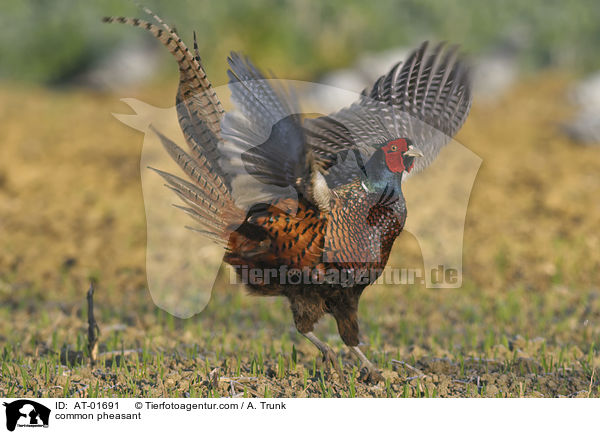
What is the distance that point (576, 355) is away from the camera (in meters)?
4.05

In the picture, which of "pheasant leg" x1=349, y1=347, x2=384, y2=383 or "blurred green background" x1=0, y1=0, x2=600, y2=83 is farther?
"blurred green background" x1=0, y1=0, x2=600, y2=83

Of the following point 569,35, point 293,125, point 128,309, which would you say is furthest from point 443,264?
point 569,35

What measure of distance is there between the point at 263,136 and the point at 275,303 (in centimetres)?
280

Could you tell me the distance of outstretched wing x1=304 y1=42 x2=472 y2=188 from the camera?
3.48 m

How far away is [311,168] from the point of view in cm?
277

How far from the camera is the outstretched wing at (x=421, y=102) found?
3.48 meters

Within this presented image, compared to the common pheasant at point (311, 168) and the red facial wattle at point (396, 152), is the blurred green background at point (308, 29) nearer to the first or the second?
the common pheasant at point (311, 168)

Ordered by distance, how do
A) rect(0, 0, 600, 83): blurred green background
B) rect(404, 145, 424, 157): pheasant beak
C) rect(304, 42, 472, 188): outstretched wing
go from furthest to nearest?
rect(0, 0, 600, 83): blurred green background → rect(304, 42, 472, 188): outstretched wing → rect(404, 145, 424, 157): pheasant beak

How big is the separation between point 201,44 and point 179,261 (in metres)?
6.49

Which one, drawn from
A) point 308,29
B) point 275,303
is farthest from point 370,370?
point 308,29
